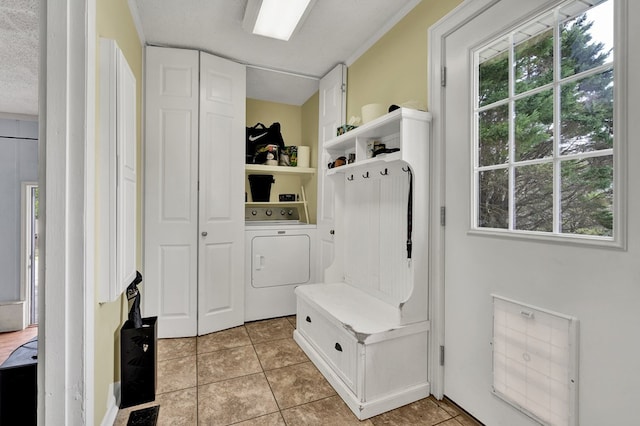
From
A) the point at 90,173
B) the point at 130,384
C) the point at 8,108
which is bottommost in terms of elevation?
the point at 130,384

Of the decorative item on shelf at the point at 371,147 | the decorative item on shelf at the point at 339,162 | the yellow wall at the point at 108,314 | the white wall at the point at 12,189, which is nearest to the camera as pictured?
the yellow wall at the point at 108,314

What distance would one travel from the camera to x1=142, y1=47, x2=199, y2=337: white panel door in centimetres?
244

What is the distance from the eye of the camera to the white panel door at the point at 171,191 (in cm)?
244

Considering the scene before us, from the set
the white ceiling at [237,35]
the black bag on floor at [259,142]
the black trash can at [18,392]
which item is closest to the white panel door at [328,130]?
the white ceiling at [237,35]

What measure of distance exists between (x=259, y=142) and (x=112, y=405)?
7.98 ft

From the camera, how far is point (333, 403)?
170cm

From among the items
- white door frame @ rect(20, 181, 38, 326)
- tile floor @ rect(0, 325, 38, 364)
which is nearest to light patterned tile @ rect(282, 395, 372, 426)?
tile floor @ rect(0, 325, 38, 364)

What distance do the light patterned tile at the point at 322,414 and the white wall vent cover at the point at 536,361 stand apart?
2.38 ft

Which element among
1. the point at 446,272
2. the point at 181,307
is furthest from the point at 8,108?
the point at 446,272

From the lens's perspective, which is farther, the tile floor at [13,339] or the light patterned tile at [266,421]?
the tile floor at [13,339]

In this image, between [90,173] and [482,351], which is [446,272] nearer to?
[482,351]

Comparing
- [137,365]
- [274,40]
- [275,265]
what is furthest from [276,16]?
[137,365]

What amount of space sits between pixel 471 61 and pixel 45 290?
2175 mm

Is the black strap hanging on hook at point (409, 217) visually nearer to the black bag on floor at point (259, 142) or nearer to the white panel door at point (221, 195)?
the white panel door at point (221, 195)
